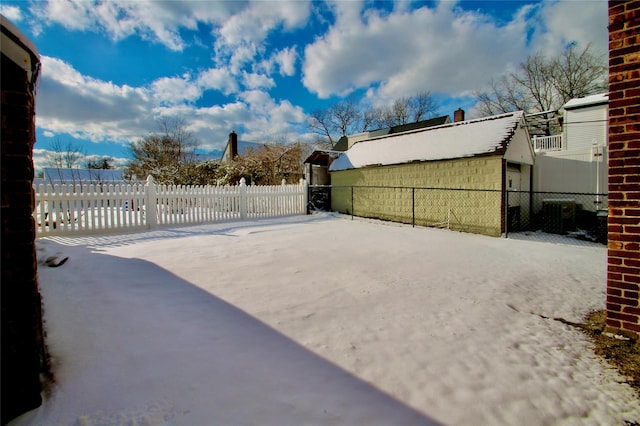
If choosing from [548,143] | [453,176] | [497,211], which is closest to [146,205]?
[453,176]

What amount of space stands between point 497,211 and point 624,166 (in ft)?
22.5

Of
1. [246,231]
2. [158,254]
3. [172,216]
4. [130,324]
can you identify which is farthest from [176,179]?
[130,324]

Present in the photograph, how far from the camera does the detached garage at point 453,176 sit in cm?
929

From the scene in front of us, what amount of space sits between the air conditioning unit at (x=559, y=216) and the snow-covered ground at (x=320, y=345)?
21.2 feet

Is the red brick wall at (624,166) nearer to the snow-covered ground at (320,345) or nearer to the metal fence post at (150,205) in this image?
the snow-covered ground at (320,345)

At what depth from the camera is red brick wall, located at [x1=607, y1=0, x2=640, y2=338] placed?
8.62 ft

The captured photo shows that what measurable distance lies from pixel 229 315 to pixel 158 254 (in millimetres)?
3161

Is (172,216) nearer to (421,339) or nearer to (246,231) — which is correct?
(246,231)

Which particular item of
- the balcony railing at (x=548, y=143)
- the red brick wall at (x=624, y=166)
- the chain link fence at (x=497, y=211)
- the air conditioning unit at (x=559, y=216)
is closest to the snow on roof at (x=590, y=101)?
the balcony railing at (x=548, y=143)

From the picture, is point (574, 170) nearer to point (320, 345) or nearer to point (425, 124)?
point (320, 345)

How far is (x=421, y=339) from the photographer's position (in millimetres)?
2742

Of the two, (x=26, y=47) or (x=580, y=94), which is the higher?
(x=580, y=94)

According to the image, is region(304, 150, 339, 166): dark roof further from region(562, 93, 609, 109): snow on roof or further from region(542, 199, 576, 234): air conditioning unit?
region(562, 93, 609, 109): snow on roof

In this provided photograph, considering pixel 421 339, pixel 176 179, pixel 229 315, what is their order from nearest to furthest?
pixel 421 339 < pixel 229 315 < pixel 176 179
